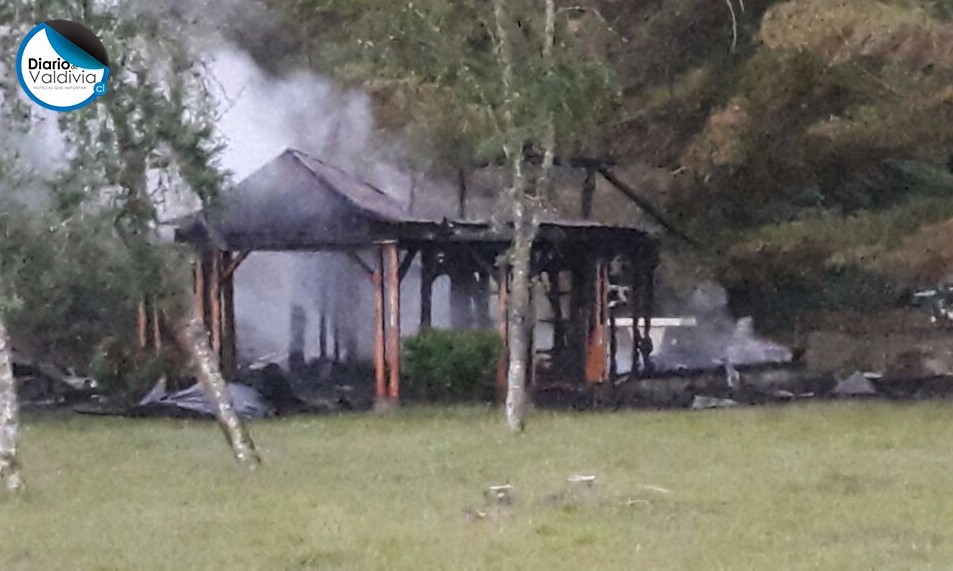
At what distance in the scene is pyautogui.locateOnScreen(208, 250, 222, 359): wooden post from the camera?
2027 cm

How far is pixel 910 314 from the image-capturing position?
2297 cm

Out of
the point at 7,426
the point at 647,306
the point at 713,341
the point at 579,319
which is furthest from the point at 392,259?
the point at 713,341

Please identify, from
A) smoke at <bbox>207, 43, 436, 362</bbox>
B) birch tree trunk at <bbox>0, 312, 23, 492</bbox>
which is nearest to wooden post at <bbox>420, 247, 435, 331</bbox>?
smoke at <bbox>207, 43, 436, 362</bbox>

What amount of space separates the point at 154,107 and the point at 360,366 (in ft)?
38.4

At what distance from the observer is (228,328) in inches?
842

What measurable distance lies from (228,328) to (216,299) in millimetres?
1112

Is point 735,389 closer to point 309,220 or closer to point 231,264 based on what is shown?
point 309,220

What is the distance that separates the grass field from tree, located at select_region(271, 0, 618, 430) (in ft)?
7.00

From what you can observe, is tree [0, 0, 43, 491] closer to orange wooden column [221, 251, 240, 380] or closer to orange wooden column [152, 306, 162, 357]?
orange wooden column [152, 306, 162, 357]

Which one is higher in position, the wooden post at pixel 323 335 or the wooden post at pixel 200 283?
the wooden post at pixel 200 283

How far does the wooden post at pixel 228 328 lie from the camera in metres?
20.7

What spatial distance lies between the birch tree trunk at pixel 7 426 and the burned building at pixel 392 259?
6144mm

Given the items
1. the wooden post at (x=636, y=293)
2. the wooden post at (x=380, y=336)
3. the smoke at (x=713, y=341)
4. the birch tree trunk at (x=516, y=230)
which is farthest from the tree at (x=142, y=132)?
the smoke at (x=713, y=341)

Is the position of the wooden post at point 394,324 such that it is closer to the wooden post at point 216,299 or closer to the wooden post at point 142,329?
the wooden post at point 216,299
